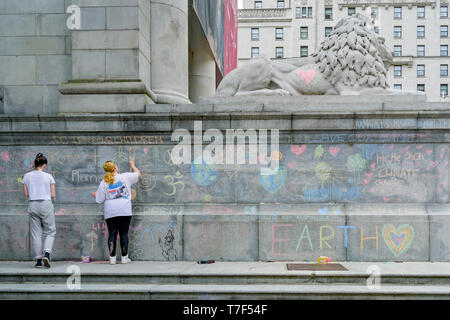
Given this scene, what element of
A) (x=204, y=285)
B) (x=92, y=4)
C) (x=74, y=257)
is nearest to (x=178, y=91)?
(x=92, y=4)

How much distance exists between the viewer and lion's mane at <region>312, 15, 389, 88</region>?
8164mm

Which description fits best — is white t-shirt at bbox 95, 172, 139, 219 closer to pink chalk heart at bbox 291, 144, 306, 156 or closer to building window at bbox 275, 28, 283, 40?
pink chalk heart at bbox 291, 144, 306, 156

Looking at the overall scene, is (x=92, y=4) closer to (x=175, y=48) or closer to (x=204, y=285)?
(x=175, y=48)

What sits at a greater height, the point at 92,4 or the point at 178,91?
the point at 92,4

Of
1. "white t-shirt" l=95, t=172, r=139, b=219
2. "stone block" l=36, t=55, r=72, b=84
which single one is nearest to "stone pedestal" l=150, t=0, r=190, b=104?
"stone block" l=36, t=55, r=72, b=84

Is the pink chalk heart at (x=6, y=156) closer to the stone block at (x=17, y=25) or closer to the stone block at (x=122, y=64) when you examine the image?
the stone block at (x=122, y=64)

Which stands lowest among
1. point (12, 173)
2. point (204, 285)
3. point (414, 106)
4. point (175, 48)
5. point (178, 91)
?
point (204, 285)

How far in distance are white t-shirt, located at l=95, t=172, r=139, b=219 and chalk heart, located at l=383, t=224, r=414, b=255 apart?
450 centimetres

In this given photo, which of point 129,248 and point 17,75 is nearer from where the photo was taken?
point 129,248

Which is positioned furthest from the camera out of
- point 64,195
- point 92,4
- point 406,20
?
point 406,20

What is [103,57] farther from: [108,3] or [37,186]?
[37,186]

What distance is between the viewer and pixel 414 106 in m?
7.64

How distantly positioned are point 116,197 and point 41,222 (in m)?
1.33

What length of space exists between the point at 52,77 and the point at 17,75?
0.80 meters
